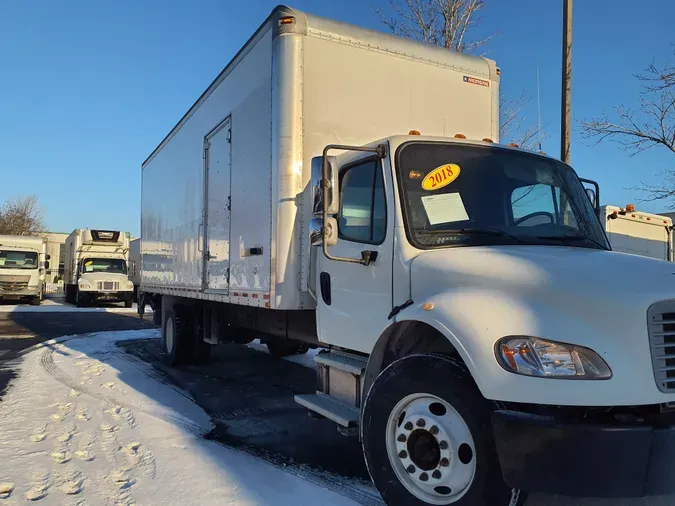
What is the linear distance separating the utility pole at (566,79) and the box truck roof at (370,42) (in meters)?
4.28

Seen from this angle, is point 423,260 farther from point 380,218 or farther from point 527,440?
point 527,440

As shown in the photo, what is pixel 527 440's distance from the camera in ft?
8.29

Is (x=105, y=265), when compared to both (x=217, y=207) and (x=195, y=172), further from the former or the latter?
(x=217, y=207)

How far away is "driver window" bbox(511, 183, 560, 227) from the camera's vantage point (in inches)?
149

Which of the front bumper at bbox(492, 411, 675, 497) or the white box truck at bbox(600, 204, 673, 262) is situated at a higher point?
the white box truck at bbox(600, 204, 673, 262)

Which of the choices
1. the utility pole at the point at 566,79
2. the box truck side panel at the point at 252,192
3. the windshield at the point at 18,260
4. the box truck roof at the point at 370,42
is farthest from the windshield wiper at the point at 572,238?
the windshield at the point at 18,260

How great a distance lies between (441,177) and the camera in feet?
12.4

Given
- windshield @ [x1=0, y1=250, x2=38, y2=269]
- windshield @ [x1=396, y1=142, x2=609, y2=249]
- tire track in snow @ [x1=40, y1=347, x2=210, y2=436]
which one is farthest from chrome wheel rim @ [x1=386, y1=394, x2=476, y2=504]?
windshield @ [x1=0, y1=250, x2=38, y2=269]

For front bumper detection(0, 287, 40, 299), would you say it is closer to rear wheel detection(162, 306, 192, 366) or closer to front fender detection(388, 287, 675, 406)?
rear wheel detection(162, 306, 192, 366)

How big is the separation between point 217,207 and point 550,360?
16.7 feet

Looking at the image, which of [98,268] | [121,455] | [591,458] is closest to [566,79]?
[591,458]

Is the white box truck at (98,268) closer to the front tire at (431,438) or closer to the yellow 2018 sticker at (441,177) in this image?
the yellow 2018 sticker at (441,177)

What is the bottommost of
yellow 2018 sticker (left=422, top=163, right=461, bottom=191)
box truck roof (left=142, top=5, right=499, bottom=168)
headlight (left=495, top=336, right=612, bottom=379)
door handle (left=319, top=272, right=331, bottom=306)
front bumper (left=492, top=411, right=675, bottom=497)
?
front bumper (left=492, top=411, right=675, bottom=497)

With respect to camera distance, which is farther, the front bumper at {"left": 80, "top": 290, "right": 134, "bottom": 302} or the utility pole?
the front bumper at {"left": 80, "top": 290, "right": 134, "bottom": 302}
